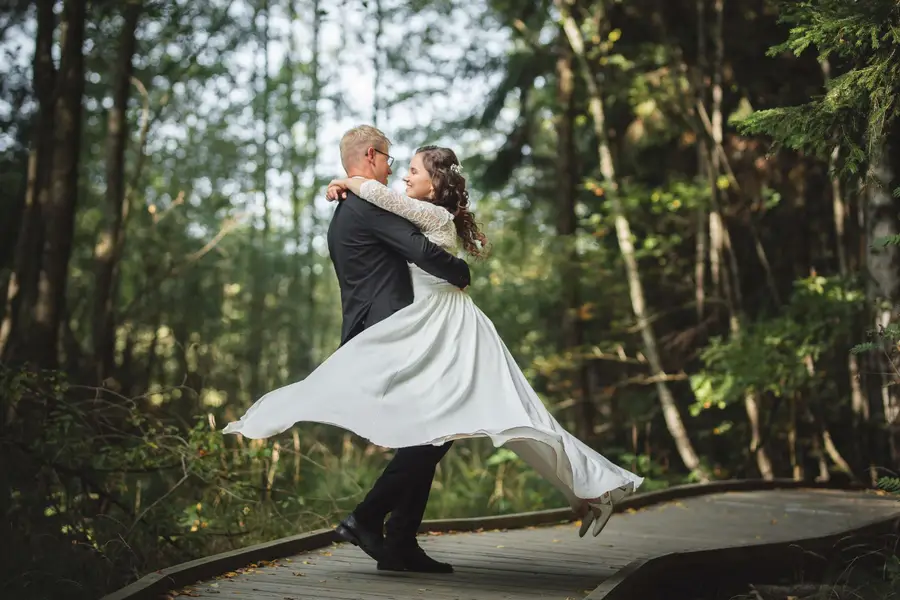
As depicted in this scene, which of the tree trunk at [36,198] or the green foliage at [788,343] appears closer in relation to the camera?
the tree trunk at [36,198]

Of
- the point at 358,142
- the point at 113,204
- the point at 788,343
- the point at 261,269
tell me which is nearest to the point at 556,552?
the point at 358,142

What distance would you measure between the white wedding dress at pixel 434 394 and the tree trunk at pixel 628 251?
751 cm

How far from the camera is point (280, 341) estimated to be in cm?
2795

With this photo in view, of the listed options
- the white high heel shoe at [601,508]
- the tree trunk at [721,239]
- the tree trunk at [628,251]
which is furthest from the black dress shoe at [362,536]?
the tree trunk at [628,251]

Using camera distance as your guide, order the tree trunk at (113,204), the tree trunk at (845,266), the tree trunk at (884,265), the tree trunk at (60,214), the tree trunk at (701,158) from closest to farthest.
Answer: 1. the tree trunk at (884,265)
2. the tree trunk at (60,214)
3. the tree trunk at (113,204)
4. the tree trunk at (845,266)
5. the tree trunk at (701,158)

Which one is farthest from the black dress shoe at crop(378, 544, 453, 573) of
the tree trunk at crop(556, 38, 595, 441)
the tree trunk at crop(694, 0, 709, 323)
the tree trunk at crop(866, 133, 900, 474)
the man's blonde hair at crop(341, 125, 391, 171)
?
the tree trunk at crop(556, 38, 595, 441)

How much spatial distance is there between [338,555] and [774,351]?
5.73m

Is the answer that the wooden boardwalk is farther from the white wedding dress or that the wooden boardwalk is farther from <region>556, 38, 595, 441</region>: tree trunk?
<region>556, 38, 595, 441</region>: tree trunk

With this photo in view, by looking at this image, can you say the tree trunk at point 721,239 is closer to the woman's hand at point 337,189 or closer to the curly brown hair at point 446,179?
the curly brown hair at point 446,179

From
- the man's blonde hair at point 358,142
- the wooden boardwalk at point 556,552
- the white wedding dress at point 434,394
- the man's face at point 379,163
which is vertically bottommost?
the wooden boardwalk at point 556,552

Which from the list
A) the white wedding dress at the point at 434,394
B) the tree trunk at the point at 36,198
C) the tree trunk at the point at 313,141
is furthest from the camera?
the tree trunk at the point at 313,141

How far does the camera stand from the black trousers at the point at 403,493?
4.99m

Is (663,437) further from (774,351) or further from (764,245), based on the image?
(774,351)

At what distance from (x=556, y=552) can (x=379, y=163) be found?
2602 millimetres
